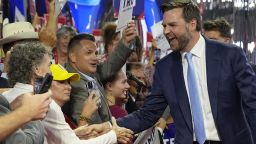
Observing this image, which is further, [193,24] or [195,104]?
[193,24]

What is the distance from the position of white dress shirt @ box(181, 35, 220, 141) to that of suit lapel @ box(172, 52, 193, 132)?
4 centimetres

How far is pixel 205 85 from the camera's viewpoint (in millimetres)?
4660

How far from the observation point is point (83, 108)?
5.04 meters

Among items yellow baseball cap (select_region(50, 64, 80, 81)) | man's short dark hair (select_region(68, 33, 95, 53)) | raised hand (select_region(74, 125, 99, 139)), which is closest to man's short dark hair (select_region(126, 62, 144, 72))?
man's short dark hair (select_region(68, 33, 95, 53))

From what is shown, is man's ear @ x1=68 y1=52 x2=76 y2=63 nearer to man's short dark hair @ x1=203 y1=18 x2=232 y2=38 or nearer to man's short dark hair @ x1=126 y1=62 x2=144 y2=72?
man's short dark hair @ x1=203 y1=18 x2=232 y2=38

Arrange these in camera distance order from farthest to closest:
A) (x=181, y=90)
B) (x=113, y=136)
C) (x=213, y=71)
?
(x=181, y=90)
(x=213, y=71)
(x=113, y=136)

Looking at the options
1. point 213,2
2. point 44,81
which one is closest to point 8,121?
point 44,81

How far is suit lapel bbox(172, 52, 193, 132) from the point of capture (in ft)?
15.4

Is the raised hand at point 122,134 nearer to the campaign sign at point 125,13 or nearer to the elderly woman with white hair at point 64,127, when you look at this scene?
the elderly woman with white hair at point 64,127

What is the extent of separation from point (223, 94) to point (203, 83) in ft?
0.57

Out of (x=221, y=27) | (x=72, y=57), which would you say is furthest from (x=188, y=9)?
(x=221, y=27)

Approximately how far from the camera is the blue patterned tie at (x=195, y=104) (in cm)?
459

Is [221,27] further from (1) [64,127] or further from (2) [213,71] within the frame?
(1) [64,127]

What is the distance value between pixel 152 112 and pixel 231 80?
32.5 inches
